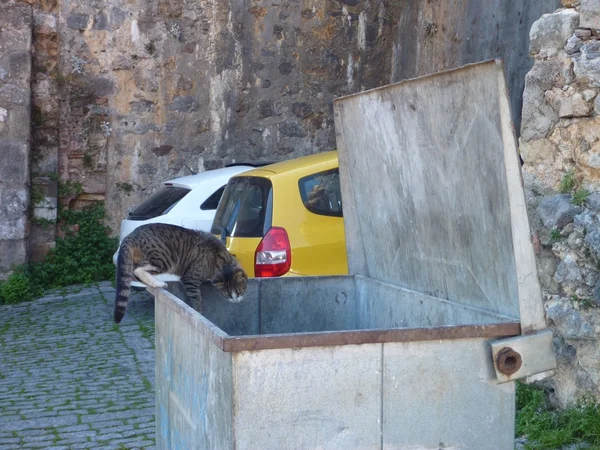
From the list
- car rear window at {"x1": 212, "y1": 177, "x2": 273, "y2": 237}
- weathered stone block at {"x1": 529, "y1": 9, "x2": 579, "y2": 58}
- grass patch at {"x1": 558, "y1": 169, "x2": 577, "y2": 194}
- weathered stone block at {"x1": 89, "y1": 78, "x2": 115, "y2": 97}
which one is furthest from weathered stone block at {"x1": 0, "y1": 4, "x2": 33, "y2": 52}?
→ grass patch at {"x1": 558, "y1": 169, "x2": 577, "y2": 194}

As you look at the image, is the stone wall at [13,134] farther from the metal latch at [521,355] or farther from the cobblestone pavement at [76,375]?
the metal latch at [521,355]

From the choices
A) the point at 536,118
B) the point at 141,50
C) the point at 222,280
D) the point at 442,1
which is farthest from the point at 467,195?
the point at 141,50

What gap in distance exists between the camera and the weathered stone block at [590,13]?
5.37 m

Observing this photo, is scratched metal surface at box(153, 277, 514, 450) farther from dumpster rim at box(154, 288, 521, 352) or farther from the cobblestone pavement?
the cobblestone pavement

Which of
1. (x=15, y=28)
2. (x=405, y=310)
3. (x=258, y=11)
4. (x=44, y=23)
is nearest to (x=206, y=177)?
(x=15, y=28)

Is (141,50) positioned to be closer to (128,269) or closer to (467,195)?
(128,269)

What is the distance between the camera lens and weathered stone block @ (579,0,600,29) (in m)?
5.37

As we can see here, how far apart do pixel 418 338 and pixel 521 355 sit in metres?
0.39

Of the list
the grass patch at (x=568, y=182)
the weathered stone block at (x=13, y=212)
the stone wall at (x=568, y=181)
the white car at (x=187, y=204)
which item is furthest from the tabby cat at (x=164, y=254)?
the weathered stone block at (x=13, y=212)

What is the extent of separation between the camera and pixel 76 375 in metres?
7.91

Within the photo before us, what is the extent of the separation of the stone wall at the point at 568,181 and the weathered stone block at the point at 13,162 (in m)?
7.82

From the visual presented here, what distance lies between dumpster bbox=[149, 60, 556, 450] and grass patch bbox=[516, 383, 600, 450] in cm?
138

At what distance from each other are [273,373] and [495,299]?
1.03m

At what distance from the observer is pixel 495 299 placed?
3.59 m
